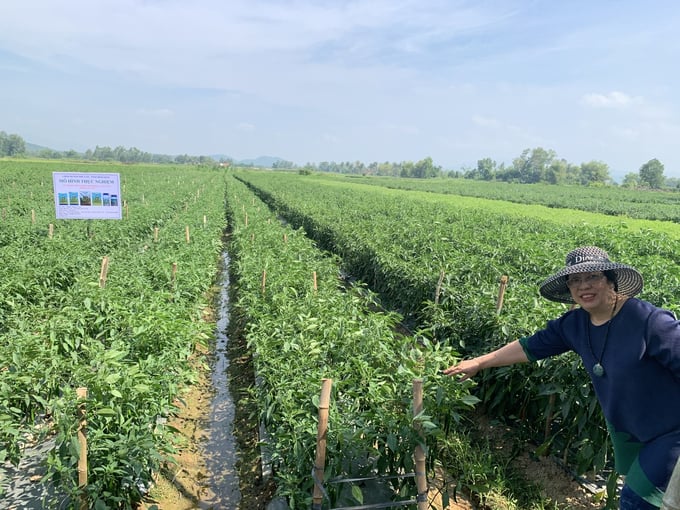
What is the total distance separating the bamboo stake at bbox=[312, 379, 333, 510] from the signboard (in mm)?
Result: 10290

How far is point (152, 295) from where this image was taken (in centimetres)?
569

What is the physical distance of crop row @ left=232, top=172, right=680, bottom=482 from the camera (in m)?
3.91

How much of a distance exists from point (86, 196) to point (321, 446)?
10.6 meters

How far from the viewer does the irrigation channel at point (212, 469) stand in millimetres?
3535

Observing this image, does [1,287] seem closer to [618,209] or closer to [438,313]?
[438,313]

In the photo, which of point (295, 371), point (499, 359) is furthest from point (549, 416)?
point (295, 371)

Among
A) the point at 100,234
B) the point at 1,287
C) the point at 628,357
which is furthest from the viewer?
the point at 100,234

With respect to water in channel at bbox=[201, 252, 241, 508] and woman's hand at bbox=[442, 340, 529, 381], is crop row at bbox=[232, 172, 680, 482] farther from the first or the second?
water in channel at bbox=[201, 252, 241, 508]

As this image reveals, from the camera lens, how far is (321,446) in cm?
274

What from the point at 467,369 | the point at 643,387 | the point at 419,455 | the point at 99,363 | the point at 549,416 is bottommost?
the point at 549,416

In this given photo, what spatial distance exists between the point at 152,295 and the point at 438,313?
3.81 metres

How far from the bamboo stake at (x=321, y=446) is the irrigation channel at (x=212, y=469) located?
1.56 m

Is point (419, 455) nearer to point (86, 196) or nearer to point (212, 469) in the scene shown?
point (212, 469)

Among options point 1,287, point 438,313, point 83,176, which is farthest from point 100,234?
point 438,313
